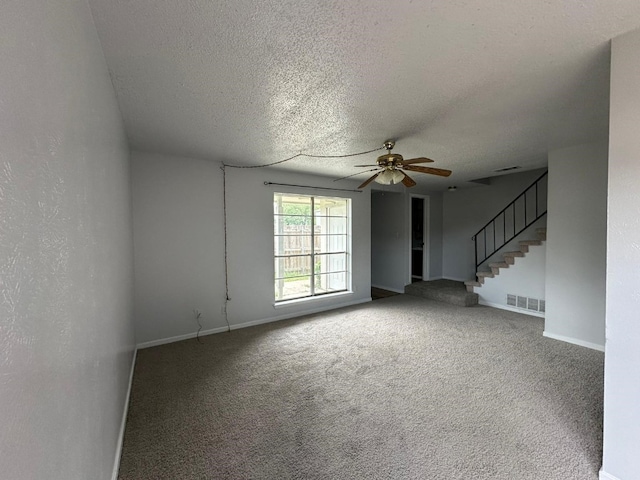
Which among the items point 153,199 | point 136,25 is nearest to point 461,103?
point 136,25

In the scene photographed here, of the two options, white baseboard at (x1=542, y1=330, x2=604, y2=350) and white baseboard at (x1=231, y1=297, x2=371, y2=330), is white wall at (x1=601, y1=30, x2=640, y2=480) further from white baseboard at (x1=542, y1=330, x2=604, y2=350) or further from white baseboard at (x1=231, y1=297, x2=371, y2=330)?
white baseboard at (x1=231, y1=297, x2=371, y2=330)

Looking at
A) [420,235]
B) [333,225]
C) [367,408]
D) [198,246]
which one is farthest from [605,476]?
[420,235]

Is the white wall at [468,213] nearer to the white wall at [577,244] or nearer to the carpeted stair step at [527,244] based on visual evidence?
the carpeted stair step at [527,244]

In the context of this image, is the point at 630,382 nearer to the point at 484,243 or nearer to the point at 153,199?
the point at 153,199

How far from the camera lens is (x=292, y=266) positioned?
4859 millimetres

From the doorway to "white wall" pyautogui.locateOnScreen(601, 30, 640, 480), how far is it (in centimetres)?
547

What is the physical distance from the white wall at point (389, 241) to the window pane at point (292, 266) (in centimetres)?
258

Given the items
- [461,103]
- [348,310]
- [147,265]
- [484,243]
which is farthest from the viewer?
[484,243]

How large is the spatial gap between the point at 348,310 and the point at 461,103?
3628mm

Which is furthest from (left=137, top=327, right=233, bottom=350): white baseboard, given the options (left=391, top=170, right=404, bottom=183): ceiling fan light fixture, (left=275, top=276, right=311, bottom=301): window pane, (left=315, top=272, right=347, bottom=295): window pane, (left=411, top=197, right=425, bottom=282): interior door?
(left=411, top=197, right=425, bottom=282): interior door

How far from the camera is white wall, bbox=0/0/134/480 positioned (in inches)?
21.4

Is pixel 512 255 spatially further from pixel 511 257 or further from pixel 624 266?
pixel 624 266

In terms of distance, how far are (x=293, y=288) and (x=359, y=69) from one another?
146 inches

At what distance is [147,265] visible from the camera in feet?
11.5
